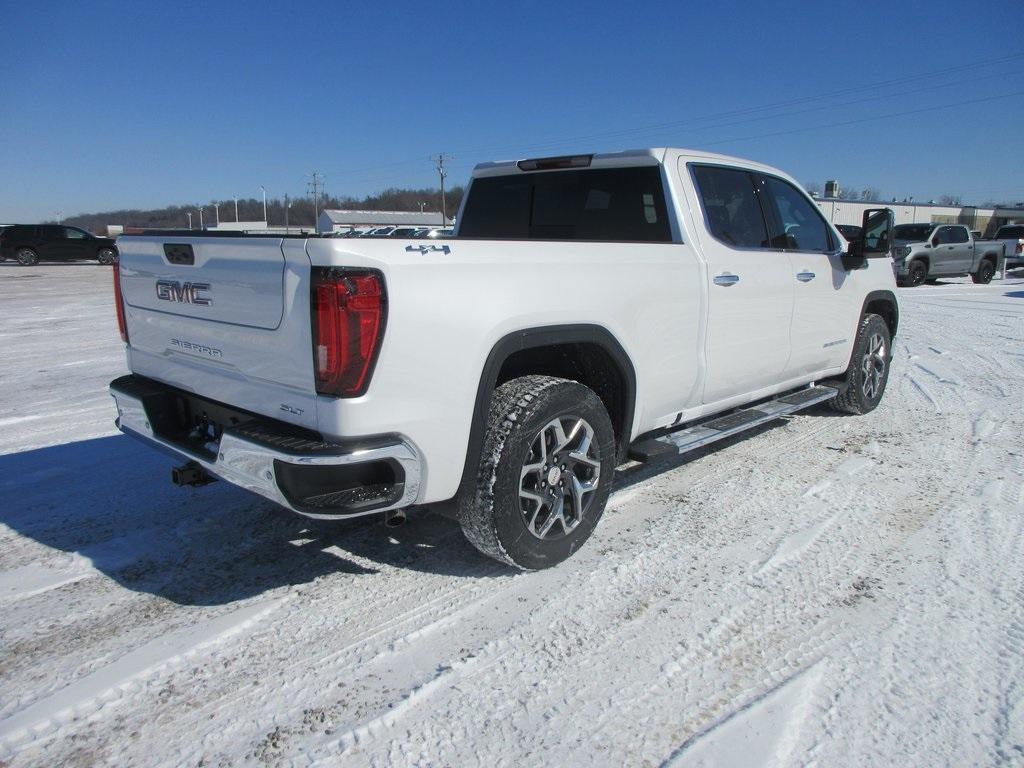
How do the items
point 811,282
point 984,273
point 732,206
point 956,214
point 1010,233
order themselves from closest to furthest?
point 732,206
point 811,282
point 984,273
point 1010,233
point 956,214

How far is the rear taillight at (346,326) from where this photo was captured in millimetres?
2354

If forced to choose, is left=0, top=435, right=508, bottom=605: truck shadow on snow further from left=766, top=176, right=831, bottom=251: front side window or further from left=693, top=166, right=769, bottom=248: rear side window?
left=766, top=176, right=831, bottom=251: front side window

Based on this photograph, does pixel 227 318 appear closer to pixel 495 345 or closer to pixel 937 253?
pixel 495 345

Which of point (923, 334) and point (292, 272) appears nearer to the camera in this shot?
point (292, 272)

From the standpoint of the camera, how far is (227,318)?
2.74 metres

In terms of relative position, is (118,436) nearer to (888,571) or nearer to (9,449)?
(9,449)

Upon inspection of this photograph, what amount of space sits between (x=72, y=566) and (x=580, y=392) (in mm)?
2388

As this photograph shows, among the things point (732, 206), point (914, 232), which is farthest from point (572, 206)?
point (914, 232)

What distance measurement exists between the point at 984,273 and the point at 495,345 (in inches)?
917

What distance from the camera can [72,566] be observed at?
3.19m

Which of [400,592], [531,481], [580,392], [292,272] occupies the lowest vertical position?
[400,592]

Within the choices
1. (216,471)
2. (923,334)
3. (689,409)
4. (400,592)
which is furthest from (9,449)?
(923,334)

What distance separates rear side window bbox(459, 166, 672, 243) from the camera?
404 centimetres

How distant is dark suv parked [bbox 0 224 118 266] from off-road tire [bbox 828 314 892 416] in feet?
86.2
